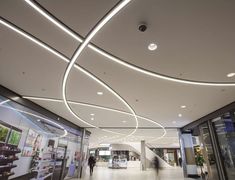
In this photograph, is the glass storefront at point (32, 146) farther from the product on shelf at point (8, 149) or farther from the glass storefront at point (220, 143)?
the glass storefront at point (220, 143)

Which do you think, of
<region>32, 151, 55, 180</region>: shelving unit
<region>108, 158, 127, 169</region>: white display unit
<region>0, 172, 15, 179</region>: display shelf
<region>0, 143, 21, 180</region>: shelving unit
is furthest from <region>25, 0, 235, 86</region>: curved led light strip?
<region>108, 158, 127, 169</region>: white display unit

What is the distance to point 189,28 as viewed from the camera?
303 cm

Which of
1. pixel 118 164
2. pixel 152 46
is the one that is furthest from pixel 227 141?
pixel 118 164

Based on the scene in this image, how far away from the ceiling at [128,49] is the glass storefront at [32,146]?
3.96 ft

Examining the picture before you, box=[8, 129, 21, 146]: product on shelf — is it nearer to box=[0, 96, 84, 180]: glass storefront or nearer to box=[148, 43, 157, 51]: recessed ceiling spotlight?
box=[0, 96, 84, 180]: glass storefront

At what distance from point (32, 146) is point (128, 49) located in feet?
22.0

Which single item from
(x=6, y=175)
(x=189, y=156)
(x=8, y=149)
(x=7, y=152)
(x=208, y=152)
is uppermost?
(x=208, y=152)

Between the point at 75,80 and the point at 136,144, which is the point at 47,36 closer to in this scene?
the point at 75,80

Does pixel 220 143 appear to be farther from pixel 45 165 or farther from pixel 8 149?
pixel 8 149

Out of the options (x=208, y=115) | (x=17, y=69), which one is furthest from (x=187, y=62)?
(x=208, y=115)

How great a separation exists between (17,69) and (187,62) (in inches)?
186

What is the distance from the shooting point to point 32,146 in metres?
7.41

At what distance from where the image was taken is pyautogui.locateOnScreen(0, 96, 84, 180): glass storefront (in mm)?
5938

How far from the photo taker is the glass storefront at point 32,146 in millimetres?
5938
